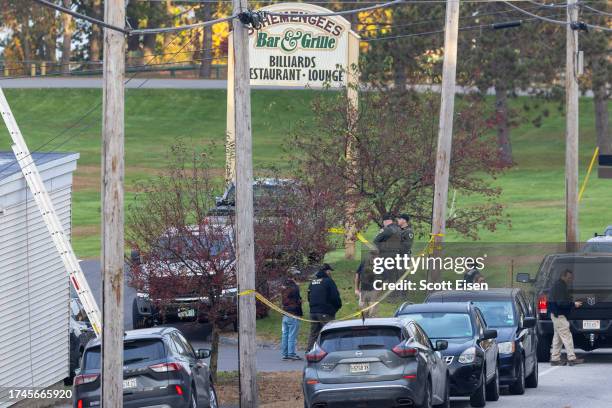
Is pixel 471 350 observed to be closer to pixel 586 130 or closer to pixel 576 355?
pixel 576 355

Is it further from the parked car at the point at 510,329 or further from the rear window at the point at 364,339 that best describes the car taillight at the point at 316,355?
the parked car at the point at 510,329

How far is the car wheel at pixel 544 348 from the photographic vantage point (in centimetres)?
2656

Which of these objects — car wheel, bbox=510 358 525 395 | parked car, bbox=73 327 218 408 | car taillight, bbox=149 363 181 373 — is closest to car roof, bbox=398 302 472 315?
car wheel, bbox=510 358 525 395

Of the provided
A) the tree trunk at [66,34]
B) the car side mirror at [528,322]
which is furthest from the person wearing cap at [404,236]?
the tree trunk at [66,34]

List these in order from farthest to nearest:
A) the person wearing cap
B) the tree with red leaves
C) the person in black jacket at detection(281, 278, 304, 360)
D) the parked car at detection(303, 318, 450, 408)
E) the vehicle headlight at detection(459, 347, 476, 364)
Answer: the tree with red leaves < the person wearing cap < the person in black jacket at detection(281, 278, 304, 360) < the vehicle headlight at detection(459, 347, 476, 364) < the parked car at detection(303, 318, 450, 408)

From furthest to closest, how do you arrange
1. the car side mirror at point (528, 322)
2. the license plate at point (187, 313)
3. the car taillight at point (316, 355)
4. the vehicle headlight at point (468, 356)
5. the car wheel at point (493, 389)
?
→ the license plate at point (187, 313)
the car side mirror at point (528, 322)
the car wheel at point (493, 389)
the vehicle headlight at point (468, 356)
the car taillight at point (316, 355)

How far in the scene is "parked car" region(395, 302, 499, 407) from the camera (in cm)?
1950

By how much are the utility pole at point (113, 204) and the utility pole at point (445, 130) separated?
13.0 m

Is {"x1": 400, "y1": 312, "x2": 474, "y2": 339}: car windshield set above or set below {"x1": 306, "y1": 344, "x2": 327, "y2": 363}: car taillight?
below

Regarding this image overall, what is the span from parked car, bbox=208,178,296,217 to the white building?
3080 mm

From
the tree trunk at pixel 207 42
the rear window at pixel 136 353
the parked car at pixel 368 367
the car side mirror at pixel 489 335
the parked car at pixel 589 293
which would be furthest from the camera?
the tree trunk at pixel 207 42

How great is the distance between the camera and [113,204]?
16.3 metres

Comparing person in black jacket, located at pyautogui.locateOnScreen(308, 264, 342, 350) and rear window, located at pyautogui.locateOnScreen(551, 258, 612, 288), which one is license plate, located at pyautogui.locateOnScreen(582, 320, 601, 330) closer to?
rear window, located at pyautogui.locateOnScreen(551, 258, 612, 288)

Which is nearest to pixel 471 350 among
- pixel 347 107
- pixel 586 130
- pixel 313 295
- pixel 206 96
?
pixel 313 295
